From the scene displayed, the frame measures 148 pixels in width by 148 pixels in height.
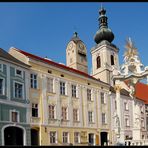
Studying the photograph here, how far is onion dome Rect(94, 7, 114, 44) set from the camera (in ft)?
184

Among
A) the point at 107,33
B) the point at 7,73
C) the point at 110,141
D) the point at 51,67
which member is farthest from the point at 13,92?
the point at 107,33

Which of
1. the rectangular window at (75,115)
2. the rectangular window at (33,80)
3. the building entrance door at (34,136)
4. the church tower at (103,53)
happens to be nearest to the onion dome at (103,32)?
the church tower at (103,53)

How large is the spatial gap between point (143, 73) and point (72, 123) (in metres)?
11.3

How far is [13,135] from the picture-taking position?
77.6 feet

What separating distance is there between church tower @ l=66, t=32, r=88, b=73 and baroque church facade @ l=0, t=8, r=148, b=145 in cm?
2076

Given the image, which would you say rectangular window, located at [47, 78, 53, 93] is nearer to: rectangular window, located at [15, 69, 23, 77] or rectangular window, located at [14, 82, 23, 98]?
rectangular window, located at [14, 82, 23, 98]

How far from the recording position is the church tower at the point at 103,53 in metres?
52.4

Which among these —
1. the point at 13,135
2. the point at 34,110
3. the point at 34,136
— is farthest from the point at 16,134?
the point at 34,110

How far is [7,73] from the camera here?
75.8ft

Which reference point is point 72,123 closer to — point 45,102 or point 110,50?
point 45,102

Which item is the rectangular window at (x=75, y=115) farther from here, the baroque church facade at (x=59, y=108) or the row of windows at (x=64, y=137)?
the row of windows at (x=64, y=137)

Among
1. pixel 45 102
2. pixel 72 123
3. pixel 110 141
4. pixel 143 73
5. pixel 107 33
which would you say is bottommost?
pixel 110 141

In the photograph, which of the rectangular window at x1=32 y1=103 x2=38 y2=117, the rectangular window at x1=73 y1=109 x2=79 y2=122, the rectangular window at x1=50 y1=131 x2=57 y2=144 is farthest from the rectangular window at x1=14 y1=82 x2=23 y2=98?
the rectangular window at x1=73 y1=109 x2=79 y2=122

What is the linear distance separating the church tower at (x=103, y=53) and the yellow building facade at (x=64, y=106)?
17642mm
